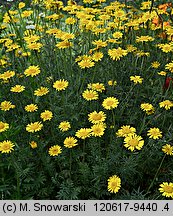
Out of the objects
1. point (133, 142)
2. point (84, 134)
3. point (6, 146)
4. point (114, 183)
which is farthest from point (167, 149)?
point (6, 146)

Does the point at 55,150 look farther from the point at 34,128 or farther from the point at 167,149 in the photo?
the point at 167,149

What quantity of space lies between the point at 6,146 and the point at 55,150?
264mm

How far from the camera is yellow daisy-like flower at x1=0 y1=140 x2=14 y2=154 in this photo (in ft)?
6.40

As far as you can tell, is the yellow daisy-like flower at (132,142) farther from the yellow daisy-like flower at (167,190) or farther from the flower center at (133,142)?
the yellow daisy-like flower at (167,190)

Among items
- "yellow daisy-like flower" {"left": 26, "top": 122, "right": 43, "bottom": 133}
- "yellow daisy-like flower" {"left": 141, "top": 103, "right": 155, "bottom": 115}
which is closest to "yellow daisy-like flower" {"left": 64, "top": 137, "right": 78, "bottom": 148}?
"yellow daisy-like flower" {"left": 26, "top": 122, "right": 43, "bottom": 133}

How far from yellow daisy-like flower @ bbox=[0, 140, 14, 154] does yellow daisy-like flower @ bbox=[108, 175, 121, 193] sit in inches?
21.2

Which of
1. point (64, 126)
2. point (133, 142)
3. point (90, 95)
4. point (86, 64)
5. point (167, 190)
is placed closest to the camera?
point (167, 190)

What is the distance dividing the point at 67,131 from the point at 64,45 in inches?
22.6

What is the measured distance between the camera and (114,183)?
6.23 ft

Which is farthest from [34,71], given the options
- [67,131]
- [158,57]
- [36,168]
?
[158,57]

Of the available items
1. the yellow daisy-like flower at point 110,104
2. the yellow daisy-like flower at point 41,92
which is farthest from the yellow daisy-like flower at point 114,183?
the yellow daisy-like flower at point 41,92

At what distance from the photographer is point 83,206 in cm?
186

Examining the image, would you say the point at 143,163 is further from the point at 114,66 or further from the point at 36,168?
the point at 114,66

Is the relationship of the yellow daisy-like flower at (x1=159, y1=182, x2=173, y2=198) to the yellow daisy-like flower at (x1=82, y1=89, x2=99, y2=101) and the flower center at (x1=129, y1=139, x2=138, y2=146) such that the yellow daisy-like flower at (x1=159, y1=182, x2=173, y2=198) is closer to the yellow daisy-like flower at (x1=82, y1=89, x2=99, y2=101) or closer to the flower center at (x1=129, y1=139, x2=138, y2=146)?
the flower center at (x1=129, y1=139, x2=138, y2=146)
